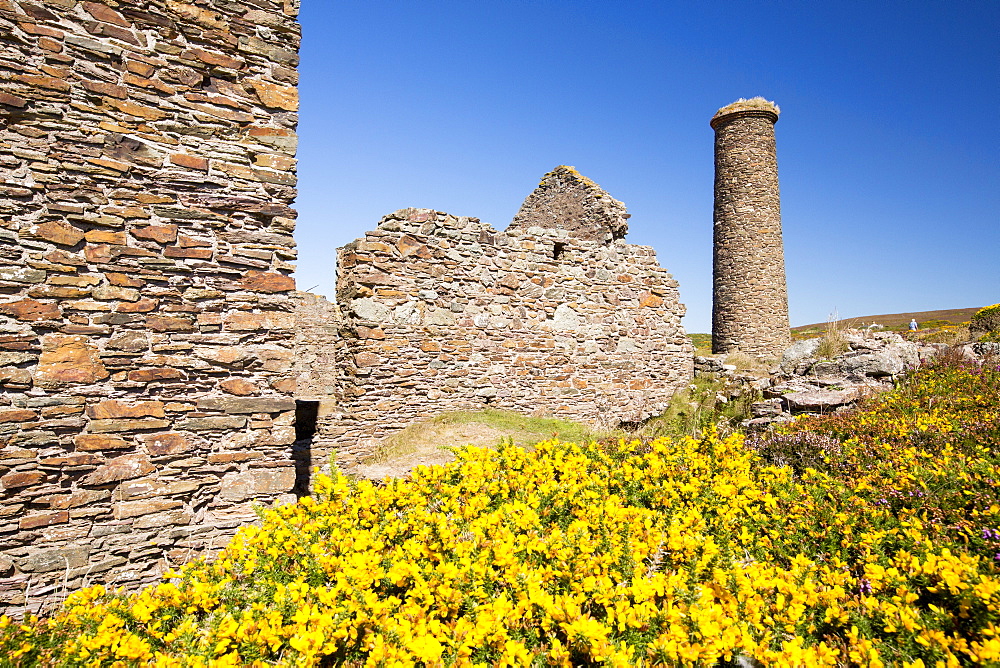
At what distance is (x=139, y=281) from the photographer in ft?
14.9

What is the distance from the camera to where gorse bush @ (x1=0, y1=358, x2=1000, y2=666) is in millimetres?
2391

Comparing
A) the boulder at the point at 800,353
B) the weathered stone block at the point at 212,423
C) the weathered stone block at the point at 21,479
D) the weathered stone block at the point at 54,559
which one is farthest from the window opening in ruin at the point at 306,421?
the boulder at the point at 800,353

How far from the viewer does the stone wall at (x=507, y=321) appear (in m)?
8.41

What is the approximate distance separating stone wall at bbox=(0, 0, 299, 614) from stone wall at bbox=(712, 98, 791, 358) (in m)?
16.8

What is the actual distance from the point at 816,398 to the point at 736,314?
35.8 feet

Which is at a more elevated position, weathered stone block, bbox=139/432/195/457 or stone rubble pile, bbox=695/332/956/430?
stone rubble pile, bbox=695/332/956/430

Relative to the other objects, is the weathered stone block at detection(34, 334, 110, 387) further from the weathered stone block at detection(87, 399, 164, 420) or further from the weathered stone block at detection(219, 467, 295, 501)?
the weathered stone block at detection(219, 467, 295, 501)

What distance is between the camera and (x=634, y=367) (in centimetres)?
1130

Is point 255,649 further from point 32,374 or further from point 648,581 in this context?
point 32,374

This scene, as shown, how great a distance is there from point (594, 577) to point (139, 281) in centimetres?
449

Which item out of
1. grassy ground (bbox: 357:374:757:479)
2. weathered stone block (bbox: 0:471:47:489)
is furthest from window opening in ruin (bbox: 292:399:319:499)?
weathered stone block (bbox: 0:471:47:489)

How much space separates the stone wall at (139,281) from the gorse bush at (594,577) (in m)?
0.82

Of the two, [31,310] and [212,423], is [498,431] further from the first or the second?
[31,310]

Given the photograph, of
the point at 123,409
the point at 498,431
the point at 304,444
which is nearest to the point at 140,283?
the point at 123,409
